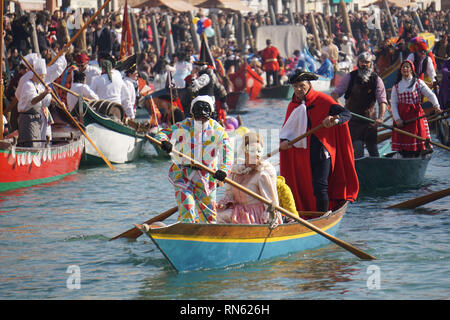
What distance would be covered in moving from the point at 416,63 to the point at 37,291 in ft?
32.6

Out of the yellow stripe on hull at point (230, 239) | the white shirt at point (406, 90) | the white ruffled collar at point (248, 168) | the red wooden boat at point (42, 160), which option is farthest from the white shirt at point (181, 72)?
the white ruffled collar at point (248, 168)

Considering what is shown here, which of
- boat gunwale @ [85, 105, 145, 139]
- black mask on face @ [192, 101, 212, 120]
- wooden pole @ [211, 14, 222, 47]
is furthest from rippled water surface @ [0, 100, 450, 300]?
wooden pole @ [211, 14, 222, 47]

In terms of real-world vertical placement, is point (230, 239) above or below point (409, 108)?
below

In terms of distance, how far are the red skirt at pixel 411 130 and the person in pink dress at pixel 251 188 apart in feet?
16.4

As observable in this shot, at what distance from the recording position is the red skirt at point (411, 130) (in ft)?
46.4

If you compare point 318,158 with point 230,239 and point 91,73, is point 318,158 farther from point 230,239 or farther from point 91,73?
point 91,73

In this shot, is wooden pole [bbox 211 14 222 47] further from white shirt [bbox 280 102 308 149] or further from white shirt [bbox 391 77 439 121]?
white shirt [bbox 280 102 308 149]

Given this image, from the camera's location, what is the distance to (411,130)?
14.2 meters

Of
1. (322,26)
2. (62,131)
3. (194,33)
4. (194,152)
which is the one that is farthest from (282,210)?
(322,26)

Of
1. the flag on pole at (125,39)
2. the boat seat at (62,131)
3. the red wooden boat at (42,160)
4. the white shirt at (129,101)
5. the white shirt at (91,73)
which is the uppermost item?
the flag on pole at (125,39)

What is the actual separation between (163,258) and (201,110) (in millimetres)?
1808

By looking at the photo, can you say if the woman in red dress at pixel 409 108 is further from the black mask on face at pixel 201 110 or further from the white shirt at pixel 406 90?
the black mask on face at pixel 201 110

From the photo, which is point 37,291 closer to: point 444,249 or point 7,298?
point 7,298
